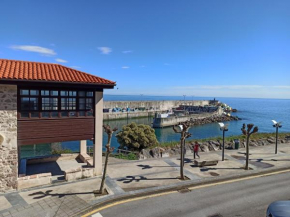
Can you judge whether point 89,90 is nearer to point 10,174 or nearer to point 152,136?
point 10,174

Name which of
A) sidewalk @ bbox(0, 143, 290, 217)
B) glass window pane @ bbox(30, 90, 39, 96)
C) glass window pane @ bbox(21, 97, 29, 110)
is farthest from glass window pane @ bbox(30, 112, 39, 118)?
sidewalk @ bbox(0, 143, 290, 217)

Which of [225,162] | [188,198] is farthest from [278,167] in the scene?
[188,198]

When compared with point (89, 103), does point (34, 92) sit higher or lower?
higher

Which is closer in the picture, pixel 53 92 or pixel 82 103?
pixel 53 92

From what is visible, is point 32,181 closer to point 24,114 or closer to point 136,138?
point 24,114

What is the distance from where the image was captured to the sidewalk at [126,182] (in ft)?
32.9

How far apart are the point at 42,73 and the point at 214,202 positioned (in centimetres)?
1253

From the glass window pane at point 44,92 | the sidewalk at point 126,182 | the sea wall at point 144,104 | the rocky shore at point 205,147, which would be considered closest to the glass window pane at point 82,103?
the glass window pane at point 44,92

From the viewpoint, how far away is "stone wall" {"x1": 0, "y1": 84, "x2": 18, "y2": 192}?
38.2 feet

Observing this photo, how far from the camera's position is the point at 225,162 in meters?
18.3

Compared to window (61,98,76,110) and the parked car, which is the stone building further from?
the parked car

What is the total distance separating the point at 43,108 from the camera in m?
12.9

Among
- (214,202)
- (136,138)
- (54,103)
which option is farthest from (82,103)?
(136,138)

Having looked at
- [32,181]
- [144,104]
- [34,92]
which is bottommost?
[32,181]
